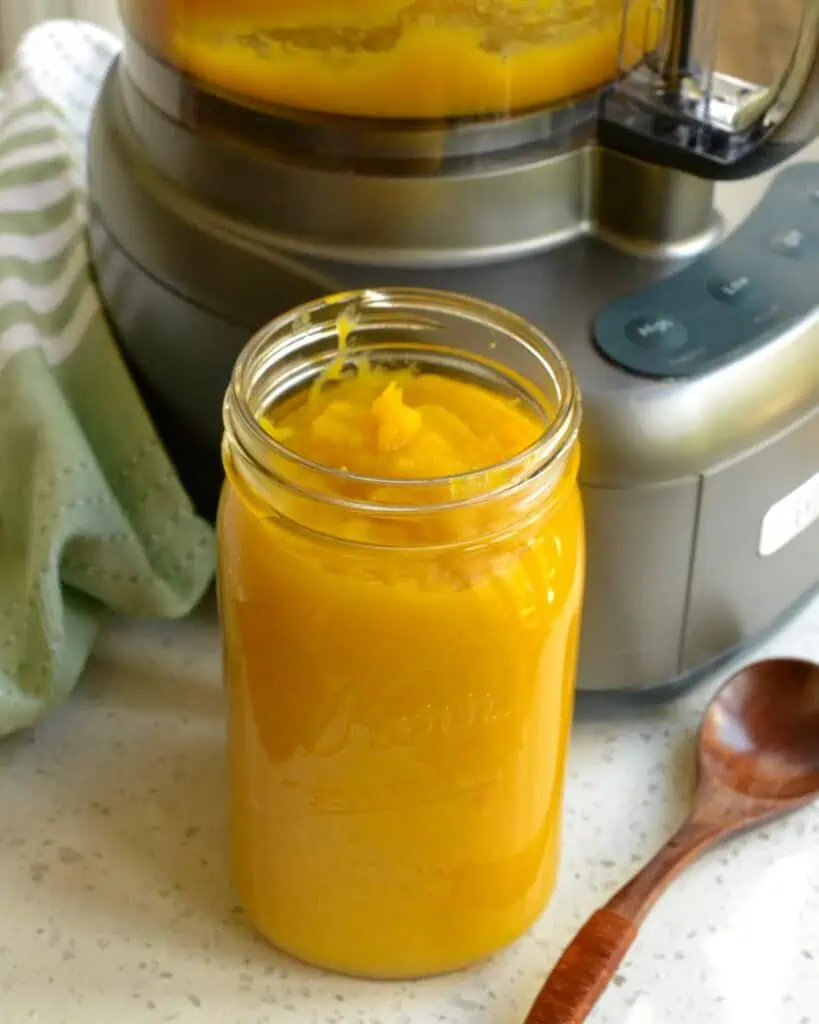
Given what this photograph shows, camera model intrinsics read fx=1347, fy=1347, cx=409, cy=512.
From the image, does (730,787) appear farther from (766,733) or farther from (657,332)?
(657,332)

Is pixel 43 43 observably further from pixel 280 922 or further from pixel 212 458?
pixel 280 922

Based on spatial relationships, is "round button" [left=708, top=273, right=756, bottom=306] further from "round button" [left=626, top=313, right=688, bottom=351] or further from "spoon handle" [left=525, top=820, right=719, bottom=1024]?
"spoon handle" [left=525, top=820, right=719, bottom=1024]

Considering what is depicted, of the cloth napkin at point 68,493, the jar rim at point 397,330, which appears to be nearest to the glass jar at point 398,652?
the jar rim at point 397,330

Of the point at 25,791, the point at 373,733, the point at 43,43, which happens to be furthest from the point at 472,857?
the point at 43,43

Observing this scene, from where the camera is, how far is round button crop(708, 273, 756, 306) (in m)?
0.46

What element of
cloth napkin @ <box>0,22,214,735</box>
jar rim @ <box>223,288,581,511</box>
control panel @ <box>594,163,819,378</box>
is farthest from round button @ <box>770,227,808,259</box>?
cloth napkin @ <box>0,22,214,735</box>

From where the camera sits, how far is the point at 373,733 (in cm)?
37

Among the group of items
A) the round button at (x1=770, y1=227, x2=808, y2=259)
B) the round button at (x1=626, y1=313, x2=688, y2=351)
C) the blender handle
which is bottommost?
the round button at (x1=626, y1=313, x2=688, y2=351)

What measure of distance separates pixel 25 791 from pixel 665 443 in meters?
0.25

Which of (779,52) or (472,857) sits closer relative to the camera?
(472,857)

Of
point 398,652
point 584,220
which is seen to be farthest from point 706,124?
point 398,652

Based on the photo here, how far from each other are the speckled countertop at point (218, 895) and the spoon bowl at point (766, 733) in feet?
0.05

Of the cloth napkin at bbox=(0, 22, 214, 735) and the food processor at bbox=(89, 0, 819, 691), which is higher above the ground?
the food processor at bbox=(89, 0, 819, 691)

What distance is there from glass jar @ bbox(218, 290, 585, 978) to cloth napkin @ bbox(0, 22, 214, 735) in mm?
105
